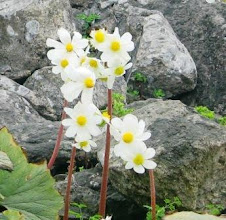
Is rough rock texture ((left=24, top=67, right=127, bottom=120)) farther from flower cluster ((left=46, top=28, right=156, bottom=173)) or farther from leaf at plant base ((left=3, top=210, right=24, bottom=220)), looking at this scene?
leaf at plant base ((left=3, top=210, right=24, bottom=220))

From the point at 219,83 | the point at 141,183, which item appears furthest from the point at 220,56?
the point at 141,183

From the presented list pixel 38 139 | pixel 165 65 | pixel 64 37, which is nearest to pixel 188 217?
pixel 64 37

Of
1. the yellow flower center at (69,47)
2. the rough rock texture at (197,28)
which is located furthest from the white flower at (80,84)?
the rough rock texture at (197,28)

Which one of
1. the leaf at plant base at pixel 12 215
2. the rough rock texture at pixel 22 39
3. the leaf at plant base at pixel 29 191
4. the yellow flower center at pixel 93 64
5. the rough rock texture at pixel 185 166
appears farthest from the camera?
the rough rock texture at pixel 22 39

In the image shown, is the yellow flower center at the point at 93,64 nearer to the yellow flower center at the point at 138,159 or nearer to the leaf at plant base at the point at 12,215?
the yellow flower center at the point at 138,159

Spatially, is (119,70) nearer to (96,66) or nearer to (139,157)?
(96,66)
